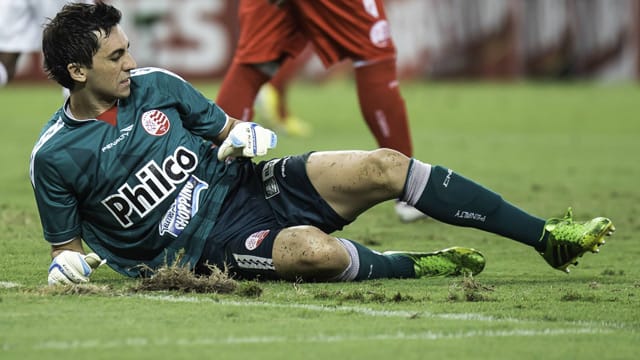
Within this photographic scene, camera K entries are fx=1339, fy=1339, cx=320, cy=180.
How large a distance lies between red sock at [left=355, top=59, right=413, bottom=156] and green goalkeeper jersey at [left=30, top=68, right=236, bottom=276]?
72.7 inches

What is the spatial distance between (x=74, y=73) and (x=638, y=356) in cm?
233

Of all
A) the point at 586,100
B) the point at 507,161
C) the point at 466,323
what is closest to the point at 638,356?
the point at 466,323

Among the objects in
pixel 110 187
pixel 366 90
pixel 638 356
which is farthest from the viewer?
pixel 366 90

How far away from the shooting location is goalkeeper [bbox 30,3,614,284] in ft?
16.0

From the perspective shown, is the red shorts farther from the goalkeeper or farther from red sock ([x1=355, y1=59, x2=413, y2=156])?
the goalkeeper

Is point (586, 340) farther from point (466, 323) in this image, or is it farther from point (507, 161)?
point (507, 161)

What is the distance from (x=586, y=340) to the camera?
3869 millimetres

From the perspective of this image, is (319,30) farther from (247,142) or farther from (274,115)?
(274,115)

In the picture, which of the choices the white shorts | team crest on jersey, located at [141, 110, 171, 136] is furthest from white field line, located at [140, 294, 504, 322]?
the white shorts

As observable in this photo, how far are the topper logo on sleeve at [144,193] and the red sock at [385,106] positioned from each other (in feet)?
6.82

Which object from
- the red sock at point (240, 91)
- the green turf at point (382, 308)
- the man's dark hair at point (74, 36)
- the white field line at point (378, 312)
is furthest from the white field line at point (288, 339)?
the red sock at point (240, 91)

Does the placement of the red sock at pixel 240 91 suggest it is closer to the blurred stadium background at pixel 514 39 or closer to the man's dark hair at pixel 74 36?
the man's dark hair at pixel 74 36

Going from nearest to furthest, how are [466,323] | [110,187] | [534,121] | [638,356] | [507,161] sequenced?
[638,356] → [466,323] → [110,187] → [507,161] → [534,121]

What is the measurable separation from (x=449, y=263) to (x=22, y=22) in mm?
3550
